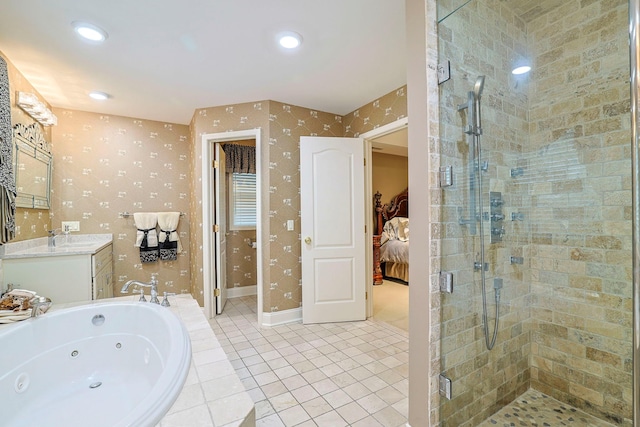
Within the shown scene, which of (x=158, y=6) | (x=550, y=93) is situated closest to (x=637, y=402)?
(x=550, y=93)

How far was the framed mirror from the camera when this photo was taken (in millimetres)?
2457

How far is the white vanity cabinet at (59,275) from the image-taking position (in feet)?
7.31

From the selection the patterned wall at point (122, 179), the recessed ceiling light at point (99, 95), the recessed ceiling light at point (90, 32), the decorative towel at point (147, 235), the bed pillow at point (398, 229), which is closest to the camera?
the recessed ceiling light at point (90, 32)

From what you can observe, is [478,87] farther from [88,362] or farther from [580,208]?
[88,362]

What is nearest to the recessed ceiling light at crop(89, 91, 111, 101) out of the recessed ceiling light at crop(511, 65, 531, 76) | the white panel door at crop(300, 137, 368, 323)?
the white panel door at crop(300, 137, 368, 323)

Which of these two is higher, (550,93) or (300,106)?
(300,106)

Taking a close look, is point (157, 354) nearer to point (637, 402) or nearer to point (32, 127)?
point (637, 402)

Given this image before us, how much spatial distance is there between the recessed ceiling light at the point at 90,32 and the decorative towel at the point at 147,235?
210 centimetres

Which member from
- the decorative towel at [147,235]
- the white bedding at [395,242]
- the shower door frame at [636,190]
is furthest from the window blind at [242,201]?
the shower door frame at [636,190]

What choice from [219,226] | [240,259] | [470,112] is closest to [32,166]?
[219,226]

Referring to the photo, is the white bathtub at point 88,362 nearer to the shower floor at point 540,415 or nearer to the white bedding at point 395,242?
the shower floor at point 540,415

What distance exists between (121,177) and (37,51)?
65.4 inches

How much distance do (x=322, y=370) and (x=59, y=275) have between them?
2307 mm

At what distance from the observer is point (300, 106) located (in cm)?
334
